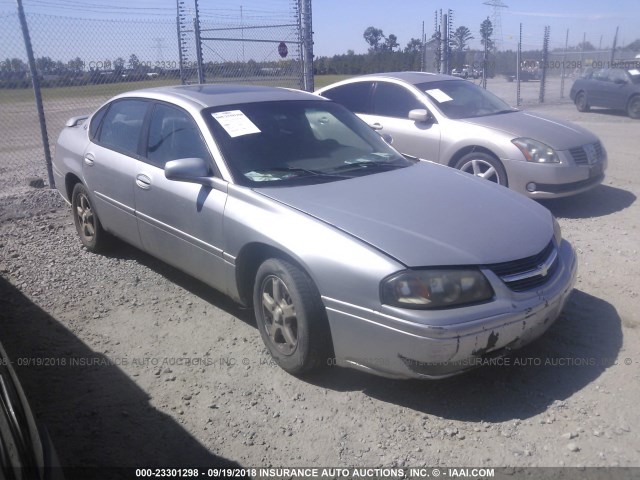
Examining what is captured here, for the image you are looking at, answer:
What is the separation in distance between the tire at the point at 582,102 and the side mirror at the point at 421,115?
12.5m

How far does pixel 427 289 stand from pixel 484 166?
417cm

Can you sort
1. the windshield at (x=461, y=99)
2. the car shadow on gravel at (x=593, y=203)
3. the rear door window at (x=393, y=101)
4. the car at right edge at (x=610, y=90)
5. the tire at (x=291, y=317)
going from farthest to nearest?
the car at right edge at (x=610, y=90)
the rear door window at (x=393, y=101)
the windshield at (x=461, y=99)
the car shadow on gravel at (x=593, y=203)
the tire at (x=291, y=317)

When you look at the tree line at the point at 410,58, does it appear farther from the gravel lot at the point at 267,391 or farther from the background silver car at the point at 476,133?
the gravel lot at the point at 267,391

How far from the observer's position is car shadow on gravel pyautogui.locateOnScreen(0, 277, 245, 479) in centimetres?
296

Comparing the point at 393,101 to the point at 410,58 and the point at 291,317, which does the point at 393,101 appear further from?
the point at 410,58

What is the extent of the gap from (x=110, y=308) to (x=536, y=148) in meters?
4.54

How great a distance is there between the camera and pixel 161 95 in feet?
15.7

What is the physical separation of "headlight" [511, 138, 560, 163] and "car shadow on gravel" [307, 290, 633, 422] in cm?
286

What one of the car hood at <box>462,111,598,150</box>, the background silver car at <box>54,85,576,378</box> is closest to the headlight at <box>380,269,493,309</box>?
the background silver car at <box>54,85,576,378</box>

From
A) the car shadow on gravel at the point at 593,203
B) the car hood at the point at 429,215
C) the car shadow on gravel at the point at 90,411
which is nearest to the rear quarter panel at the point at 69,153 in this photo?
the car shadow on gravel at the point at 90,411

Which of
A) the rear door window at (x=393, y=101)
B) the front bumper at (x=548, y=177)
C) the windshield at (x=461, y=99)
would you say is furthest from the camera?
the rear door window at (x=393, y=101)

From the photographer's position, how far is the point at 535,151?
6496mm

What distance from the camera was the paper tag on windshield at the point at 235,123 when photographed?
13.8 ft

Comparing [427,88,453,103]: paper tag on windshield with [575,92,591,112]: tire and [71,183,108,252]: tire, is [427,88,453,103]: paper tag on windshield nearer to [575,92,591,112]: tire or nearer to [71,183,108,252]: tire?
[71,183,108,252]: tire
